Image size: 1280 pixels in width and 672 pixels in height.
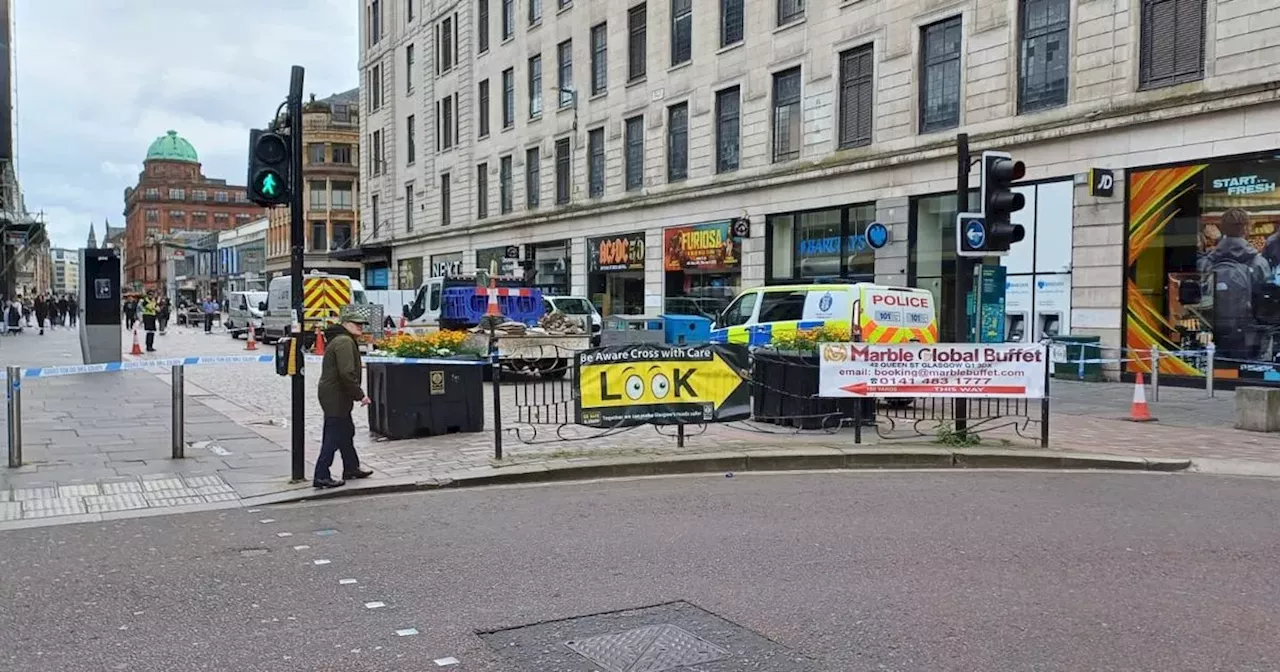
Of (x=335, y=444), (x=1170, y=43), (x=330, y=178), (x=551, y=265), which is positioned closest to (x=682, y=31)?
(x=551, y=265)

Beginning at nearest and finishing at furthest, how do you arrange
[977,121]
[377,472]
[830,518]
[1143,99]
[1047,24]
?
[830,518] → [377,472] → [1143,99] → [1047,24] → [977,121]

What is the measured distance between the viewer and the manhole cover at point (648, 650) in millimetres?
4570

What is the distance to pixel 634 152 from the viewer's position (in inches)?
1318

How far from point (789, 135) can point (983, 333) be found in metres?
8.35

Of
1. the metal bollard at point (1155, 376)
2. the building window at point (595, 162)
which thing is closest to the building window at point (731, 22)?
the building window at point (595, 162)

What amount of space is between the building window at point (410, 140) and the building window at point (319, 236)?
102 ft

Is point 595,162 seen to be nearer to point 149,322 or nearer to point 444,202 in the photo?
point 444,202

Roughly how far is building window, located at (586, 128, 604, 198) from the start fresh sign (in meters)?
24.7

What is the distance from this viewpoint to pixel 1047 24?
20.2 meters

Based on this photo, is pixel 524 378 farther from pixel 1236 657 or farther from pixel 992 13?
pixel 1236 657

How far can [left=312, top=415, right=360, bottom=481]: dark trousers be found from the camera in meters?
8.82

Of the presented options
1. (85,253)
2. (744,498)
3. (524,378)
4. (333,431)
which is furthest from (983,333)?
(85,253)

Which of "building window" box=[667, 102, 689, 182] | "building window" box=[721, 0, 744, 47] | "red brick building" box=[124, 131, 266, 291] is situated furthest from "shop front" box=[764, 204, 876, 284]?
"red brick building" box=[124, 131, 266, 291]

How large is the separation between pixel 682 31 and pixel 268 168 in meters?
23.7
